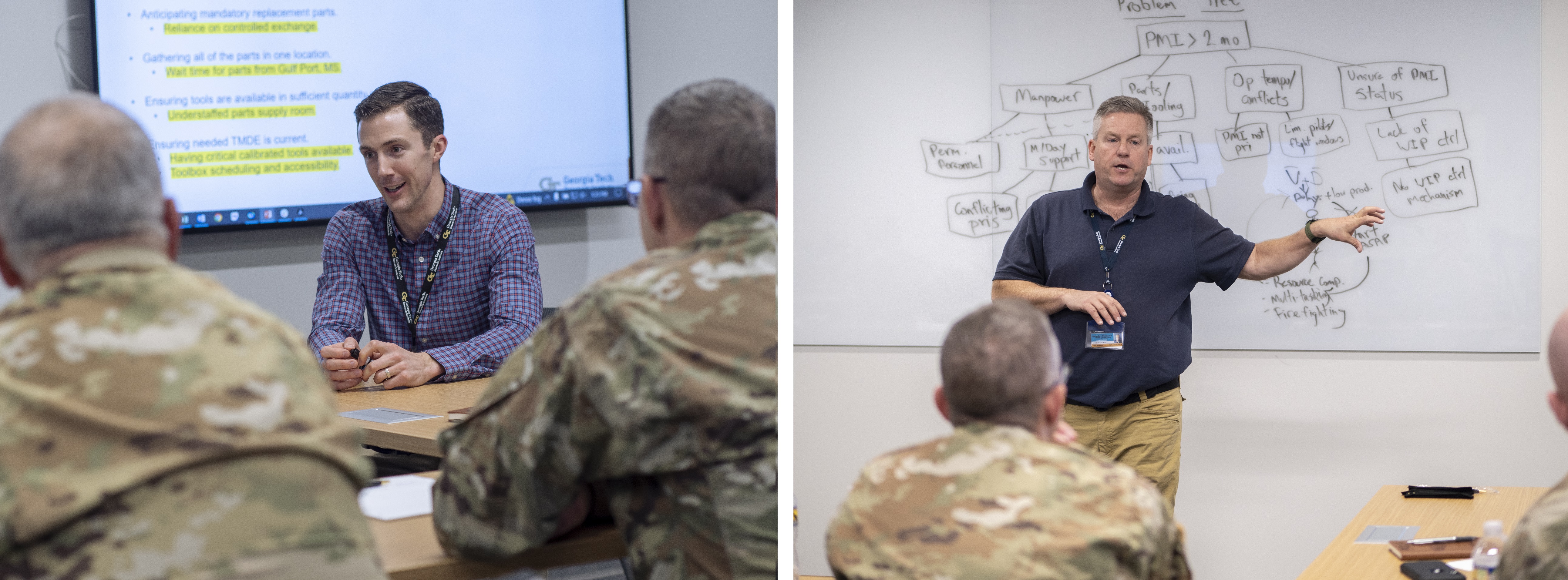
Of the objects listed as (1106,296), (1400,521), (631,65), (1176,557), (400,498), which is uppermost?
(631,65)

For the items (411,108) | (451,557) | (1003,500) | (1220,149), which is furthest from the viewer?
(1220,149)

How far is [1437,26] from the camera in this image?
325 cm

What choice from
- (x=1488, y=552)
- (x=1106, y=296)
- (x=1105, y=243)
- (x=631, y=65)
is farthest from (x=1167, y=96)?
(x=631, y=65)

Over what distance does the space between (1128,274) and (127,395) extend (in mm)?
2518

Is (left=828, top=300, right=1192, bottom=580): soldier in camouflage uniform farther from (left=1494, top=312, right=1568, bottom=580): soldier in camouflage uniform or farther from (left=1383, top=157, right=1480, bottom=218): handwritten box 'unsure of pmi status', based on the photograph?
(left=1383, top=157, right=1480, bottom=218): handwritten box 'unsure of pmi status'

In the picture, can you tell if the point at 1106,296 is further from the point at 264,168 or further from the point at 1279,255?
the point at 264,168

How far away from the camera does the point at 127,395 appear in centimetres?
79

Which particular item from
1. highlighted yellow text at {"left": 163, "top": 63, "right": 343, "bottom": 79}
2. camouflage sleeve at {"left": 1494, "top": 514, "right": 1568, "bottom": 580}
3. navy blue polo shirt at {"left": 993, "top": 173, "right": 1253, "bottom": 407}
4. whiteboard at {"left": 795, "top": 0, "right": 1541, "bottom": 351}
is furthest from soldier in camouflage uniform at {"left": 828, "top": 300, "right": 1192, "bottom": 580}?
whiteboard at {"left": 795, "top": 0, "right": 1541, "bottom": 351}

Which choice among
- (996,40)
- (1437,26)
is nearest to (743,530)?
(996,40)

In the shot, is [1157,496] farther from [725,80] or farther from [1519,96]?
[1519,96]

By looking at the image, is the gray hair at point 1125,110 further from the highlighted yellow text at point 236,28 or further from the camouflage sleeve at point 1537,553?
the highlighted yellow text at point 236,28

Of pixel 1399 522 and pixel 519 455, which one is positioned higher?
pixel 519 455

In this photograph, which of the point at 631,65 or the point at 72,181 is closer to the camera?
the point at 72,181

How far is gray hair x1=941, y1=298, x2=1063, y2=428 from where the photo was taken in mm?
1435
